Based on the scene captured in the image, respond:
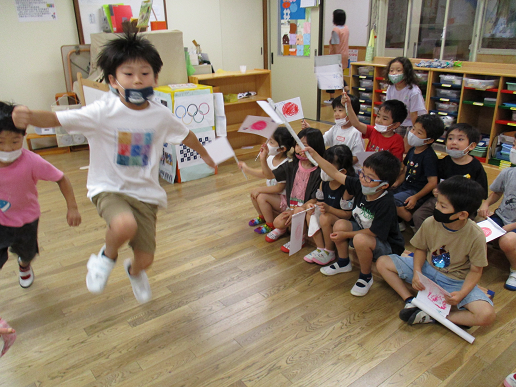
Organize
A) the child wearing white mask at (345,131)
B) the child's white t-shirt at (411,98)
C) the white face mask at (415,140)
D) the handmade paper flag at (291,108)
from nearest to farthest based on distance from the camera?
1. the handmade paper flag at (291,108)
2. the white face mask at (415,140)
3. the child wearing white mask at (345,131)
4. the child's white t-shirt at (411,98)

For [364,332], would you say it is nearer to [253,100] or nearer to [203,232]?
[203,232]

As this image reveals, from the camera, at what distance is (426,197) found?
281 cm

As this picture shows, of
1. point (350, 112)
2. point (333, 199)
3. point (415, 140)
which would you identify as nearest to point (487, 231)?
point (415, 140)

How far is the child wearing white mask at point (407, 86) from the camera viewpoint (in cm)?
349

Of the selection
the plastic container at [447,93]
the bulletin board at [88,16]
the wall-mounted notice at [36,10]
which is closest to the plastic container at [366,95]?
the plastic container at [447,93]

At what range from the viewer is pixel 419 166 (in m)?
2.82

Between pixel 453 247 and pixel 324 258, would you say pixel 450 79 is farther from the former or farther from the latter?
pixel 453 247

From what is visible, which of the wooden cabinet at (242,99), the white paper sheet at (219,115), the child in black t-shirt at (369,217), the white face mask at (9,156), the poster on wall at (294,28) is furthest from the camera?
the poster on wall at (294,28)

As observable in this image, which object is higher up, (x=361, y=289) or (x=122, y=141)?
(x=122, y=141)

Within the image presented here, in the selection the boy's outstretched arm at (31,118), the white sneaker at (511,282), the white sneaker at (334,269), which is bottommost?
the white sneaker at (334,269)

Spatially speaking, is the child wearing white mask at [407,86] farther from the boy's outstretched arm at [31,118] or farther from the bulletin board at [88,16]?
the bulletin board at [88,16]

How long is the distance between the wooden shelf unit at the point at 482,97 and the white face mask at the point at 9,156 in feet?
14.0

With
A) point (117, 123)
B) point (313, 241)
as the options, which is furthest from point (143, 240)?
point (313, 241)

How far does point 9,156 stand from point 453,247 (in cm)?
213
